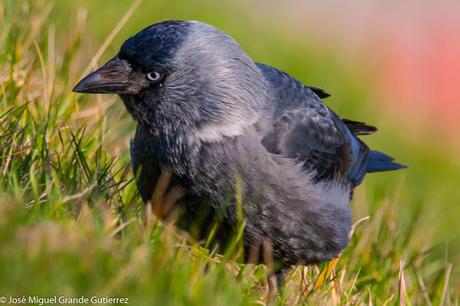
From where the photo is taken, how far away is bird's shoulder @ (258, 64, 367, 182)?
5.70 meters

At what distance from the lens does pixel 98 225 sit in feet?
14.2

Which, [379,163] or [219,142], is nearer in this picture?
[219,142]

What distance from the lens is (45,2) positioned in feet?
24.5

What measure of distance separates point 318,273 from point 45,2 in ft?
9.91

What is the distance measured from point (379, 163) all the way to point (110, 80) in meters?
2.58

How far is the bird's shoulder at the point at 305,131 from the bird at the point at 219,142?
11mm

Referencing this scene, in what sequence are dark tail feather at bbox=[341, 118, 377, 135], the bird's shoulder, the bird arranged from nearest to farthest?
the bird < the bird's shoulder < dark tail feather at bbox=[341, 118, 377, 135]

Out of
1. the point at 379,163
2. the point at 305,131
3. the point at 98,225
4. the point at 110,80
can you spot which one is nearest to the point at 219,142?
the point at 110,80

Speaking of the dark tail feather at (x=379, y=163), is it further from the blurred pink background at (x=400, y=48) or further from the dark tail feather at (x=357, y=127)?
the blurred pink background at (x=400, y=48)

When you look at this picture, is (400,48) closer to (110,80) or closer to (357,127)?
(357,127)

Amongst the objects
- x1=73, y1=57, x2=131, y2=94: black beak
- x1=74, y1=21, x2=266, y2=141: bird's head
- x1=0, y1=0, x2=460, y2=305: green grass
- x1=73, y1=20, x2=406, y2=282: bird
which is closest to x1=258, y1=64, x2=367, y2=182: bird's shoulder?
x1=73, y1=20, x2=406, y2=282: bird

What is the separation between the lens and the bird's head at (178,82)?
538cm

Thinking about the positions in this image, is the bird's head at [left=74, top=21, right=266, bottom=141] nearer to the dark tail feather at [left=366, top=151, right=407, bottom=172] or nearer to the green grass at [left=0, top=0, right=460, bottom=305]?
the green grass at [left=0, top=0, right=460, bottom=305]

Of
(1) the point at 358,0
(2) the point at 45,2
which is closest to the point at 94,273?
(2) the point at 45,2
